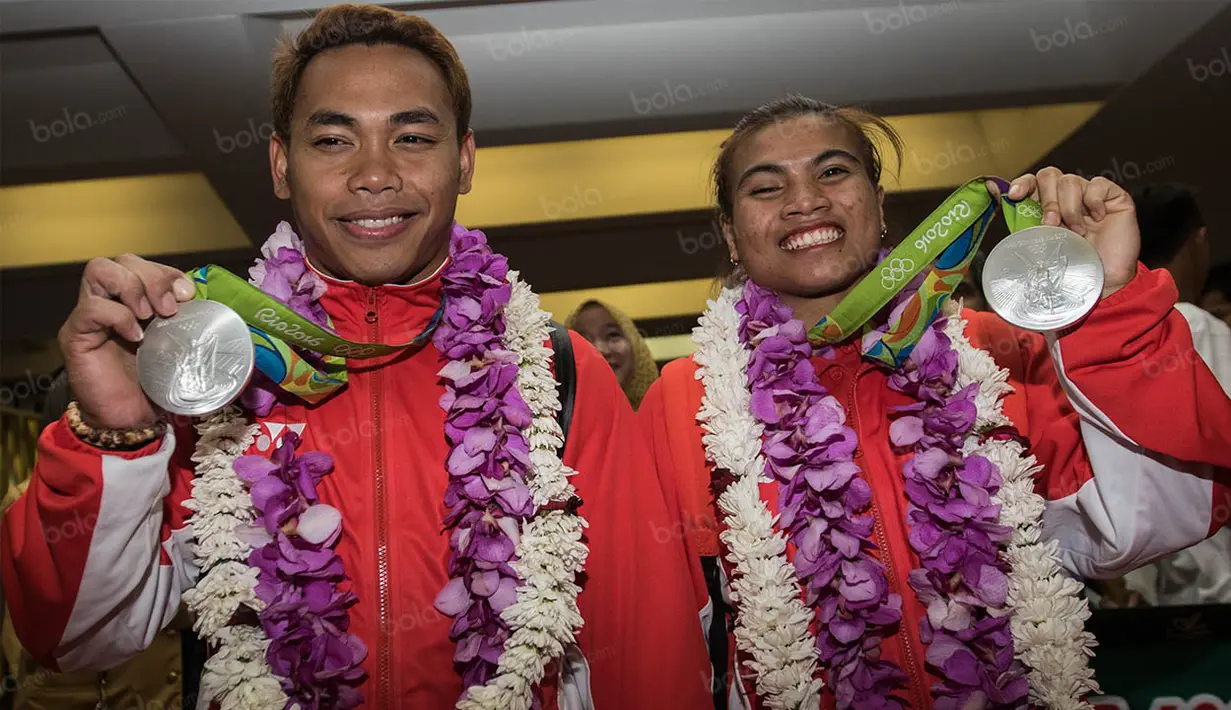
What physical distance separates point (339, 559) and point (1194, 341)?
2735mm

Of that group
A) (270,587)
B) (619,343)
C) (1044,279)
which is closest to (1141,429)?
(1044,279)

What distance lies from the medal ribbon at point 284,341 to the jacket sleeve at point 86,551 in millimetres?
246

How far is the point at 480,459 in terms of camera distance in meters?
1.92

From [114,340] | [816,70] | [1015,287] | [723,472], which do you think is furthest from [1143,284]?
[816,70]

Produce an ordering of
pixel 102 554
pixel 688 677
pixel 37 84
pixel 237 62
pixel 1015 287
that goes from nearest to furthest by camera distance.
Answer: pixel 102 554 < pixel 1015 287 < pixel 688 677 < pixel 237 62 < pixel 37 84

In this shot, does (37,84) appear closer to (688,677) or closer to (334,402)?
(334,402)

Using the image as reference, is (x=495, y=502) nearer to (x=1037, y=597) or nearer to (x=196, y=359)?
(x=196, y=359)

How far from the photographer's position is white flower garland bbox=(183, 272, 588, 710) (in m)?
1.81

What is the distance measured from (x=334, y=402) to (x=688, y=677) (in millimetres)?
909

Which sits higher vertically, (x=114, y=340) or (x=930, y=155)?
(x=930, y=155)

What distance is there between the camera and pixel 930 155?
705 cm

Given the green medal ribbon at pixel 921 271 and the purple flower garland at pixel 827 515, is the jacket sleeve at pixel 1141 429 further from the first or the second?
the purple flower garland at pixel 827 515

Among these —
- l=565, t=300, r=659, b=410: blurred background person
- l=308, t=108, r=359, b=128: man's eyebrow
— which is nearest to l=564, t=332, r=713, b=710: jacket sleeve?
l=308, t=108, r=359, b=128: man's eyebrow

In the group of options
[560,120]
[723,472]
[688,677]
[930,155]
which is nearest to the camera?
[688,677]
